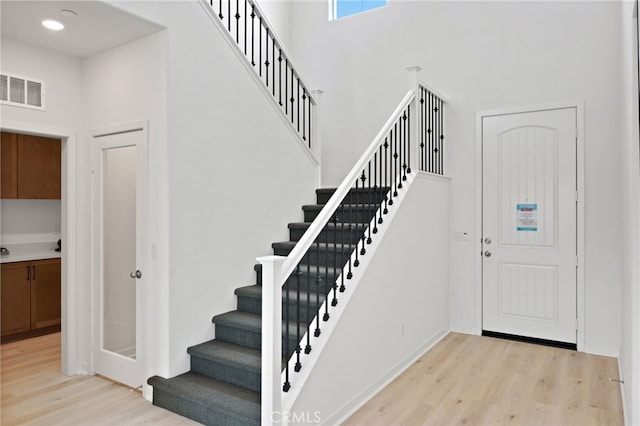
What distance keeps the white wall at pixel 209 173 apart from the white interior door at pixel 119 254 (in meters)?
0.35

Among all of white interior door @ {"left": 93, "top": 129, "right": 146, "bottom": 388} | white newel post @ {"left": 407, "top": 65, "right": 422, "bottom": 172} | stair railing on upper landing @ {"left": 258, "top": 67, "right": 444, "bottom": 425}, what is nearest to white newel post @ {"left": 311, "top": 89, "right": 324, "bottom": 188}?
stair railing on upper landing @ {"left": 258, "top": 67, "right": 444, "bottom": 425}

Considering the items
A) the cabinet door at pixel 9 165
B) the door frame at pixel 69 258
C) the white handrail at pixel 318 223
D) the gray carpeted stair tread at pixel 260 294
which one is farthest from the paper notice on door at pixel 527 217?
the cabinet door at pixel 9 165

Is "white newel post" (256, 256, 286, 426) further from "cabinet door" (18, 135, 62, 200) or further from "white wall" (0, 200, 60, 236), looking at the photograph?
"white wall" (0, 200, 60, 236)

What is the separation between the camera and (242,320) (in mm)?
3404

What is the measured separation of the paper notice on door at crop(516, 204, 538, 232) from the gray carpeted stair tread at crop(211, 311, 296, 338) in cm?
286

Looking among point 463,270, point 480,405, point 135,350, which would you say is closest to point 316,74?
point 463,270

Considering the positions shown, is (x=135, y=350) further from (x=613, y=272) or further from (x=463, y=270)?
(x=613, y=272)

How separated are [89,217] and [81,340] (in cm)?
110

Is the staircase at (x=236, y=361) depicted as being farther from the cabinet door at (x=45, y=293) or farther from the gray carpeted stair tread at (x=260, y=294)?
the cabinet door at (x=45, y=293)

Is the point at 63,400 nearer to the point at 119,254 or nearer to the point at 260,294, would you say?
the point at 119,254

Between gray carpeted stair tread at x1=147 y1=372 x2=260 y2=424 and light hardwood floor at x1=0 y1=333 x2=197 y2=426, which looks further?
light hardwood floor at x1=0 y1=333 x2=197 y2=426

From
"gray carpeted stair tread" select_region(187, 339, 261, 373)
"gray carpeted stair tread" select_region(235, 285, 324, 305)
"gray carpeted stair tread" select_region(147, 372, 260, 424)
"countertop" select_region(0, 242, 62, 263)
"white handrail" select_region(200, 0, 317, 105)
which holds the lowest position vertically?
"gray carpeted stair tread" select_region(147, 372, 260, 424)

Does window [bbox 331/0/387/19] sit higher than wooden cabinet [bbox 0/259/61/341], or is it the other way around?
window [bbox 331/0/387/19]

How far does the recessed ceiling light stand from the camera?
3.02 m
